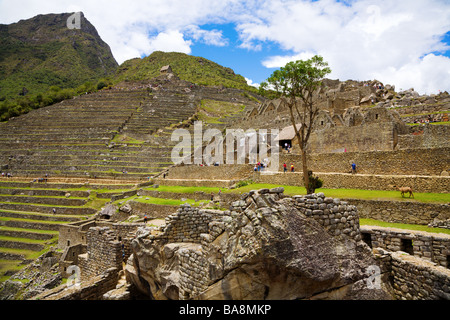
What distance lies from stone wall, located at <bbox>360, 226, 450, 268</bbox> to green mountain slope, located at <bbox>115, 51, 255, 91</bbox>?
83.5 m

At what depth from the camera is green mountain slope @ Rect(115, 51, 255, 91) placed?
93213mm

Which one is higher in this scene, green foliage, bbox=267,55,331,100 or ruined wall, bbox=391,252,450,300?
green foliage, bbox=267,55,331,100

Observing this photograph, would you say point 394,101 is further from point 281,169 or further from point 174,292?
point 174,292

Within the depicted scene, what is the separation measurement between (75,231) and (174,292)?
18857mm

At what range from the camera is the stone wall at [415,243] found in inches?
240

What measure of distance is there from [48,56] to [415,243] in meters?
137

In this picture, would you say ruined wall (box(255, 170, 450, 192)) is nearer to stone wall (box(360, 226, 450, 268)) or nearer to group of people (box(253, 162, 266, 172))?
group of people (box(253, 162, 266, 172))

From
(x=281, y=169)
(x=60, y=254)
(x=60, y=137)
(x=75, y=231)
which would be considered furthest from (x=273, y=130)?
(x=60, y=137)

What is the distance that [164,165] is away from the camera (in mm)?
33969
